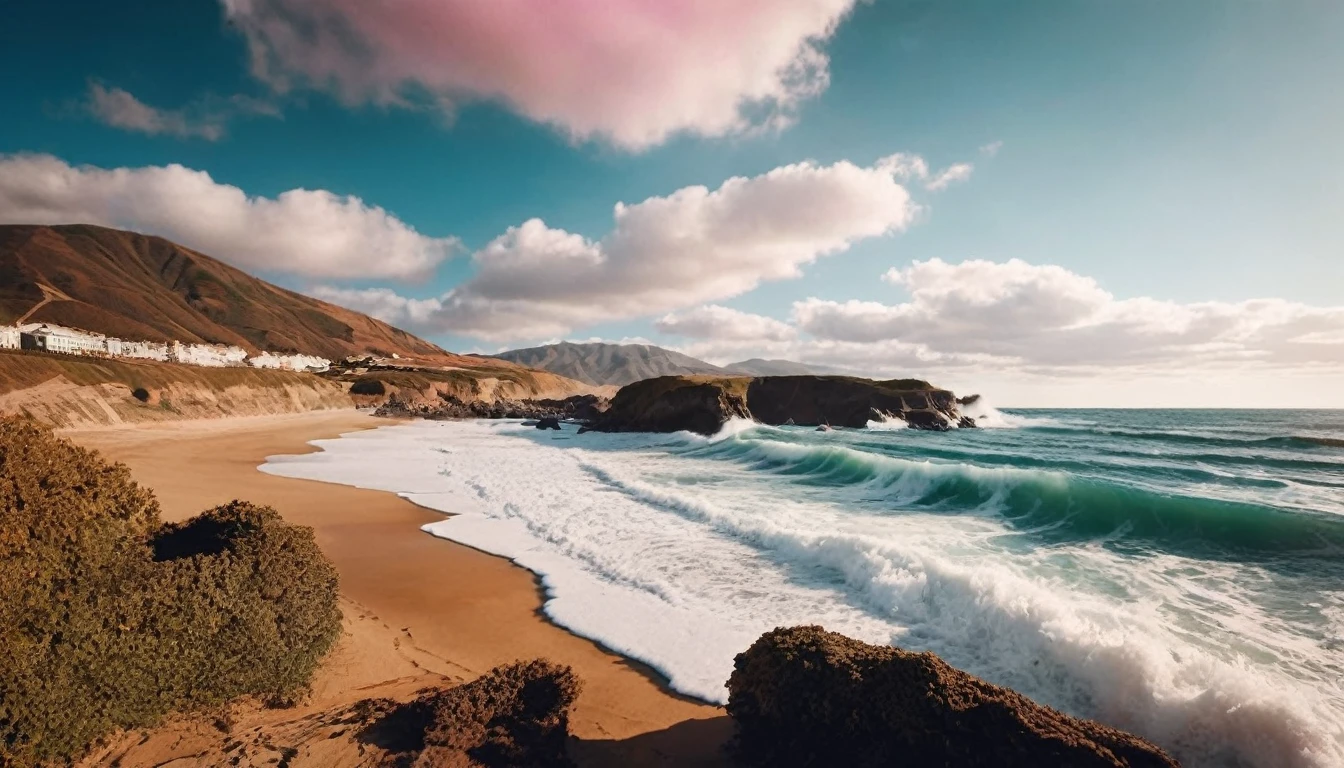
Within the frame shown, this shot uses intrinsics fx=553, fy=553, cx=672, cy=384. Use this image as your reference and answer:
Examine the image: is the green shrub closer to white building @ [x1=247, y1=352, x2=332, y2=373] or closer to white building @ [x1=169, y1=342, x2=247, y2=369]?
white building @ [x1=169, y1=342, x2=247, y2=369]

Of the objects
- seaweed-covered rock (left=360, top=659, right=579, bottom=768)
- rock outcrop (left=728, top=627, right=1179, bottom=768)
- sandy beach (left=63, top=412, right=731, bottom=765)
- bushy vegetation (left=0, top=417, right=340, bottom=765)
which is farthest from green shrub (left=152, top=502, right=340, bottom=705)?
rock outcrop (left=728, top=627, right=1179, bottom=768)

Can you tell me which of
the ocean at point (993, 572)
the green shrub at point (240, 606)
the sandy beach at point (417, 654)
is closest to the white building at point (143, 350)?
the ocean at point (993, 572)

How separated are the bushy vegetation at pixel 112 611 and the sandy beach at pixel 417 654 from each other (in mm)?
362

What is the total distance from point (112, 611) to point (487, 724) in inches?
137

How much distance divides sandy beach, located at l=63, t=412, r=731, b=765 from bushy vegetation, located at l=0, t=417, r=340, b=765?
0.36 meters

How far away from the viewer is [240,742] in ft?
16.3

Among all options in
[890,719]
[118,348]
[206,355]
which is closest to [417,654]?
[890,719]

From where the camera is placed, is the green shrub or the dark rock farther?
the dark rock

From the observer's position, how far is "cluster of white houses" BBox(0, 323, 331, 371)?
268 ft

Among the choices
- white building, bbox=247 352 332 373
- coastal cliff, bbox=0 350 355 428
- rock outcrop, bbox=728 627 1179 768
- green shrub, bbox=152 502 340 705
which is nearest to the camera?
rock outcrop, bbox=728 627 1179 768

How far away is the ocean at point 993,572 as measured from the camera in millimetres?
6387

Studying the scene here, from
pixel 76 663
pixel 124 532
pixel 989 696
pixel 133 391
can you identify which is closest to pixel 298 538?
pixel 124 532

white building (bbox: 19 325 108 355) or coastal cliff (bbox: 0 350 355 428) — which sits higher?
white building (bbox: 19 325 108 355)

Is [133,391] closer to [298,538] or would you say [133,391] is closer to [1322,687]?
[298,538]
